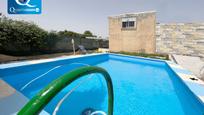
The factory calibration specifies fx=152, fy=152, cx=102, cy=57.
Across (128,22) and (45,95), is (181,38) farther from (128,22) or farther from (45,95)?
(45,95)

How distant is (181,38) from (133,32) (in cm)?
452

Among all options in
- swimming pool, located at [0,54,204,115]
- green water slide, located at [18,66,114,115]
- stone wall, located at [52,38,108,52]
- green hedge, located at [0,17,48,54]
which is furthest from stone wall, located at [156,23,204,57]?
green water slide, located at [18,66,114,115]

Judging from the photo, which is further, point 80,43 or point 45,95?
point 80,43

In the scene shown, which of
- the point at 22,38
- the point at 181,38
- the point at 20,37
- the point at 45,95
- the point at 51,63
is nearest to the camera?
the point at 45,95

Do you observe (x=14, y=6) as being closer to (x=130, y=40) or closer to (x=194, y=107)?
(x=130, y=40)

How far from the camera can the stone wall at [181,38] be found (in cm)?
1322

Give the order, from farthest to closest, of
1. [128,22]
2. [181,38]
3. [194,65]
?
1. [128,22]
2. [181,38]
3. [194,65]

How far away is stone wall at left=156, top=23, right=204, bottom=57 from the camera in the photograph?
1322 cm

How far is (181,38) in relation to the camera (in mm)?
13922

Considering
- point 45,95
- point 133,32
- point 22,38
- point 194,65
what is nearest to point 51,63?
point 22,38

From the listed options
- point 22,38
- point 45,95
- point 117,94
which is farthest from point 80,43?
point 45,95

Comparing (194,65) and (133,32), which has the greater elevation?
(133,32)

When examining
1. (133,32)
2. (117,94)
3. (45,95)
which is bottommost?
(117,94)

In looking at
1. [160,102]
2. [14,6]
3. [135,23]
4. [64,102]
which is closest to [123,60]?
[135,23]
